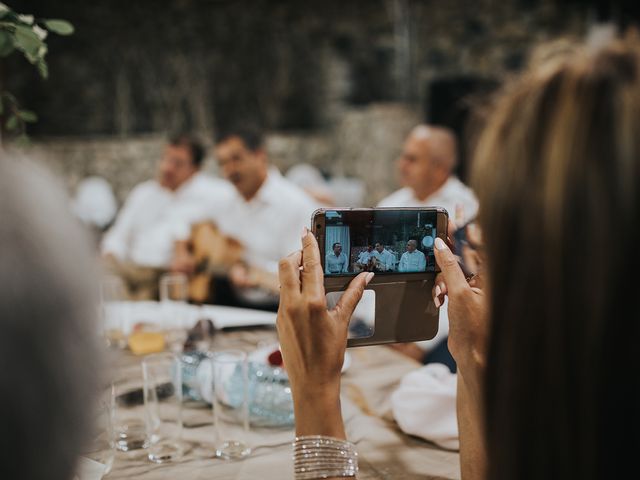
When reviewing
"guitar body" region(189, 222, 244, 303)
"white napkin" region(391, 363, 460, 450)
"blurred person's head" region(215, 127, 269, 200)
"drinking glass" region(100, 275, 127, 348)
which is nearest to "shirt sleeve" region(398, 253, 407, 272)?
"white napkin" region(391, 363, 460, 450)

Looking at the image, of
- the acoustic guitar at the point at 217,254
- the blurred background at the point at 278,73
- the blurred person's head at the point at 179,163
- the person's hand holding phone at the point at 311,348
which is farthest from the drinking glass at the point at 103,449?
the blurred background at the point at 278,73

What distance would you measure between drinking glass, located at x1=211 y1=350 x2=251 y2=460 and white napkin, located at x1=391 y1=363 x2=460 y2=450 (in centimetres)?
28

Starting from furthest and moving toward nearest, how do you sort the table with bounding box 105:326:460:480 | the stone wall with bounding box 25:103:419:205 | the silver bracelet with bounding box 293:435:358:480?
the stone wall with bounding box 25:103:419:205 < the table with bounding box 105:326:460:480 < the silver bracelet with bounding box 293:435:358:480

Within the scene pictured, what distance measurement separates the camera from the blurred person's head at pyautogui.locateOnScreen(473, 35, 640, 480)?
458mm

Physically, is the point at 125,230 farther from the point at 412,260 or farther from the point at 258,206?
the point at 412,260

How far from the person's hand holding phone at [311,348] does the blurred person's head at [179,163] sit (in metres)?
3.52

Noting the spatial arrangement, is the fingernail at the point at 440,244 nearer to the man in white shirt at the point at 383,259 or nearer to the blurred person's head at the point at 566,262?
the man in white shirt at the point at 383,259

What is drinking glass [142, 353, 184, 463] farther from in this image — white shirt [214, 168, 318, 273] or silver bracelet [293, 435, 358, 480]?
white shirt [214, 168, 318, 273]

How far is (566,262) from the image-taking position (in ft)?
1.55

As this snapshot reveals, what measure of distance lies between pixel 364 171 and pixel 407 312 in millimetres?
5565

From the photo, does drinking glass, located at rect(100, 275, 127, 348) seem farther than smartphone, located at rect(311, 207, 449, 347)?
Yes

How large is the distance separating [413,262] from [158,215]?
3461 millimetres

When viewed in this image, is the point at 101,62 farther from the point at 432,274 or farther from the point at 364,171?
the point at 432,274

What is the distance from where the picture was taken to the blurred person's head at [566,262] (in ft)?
1.50
